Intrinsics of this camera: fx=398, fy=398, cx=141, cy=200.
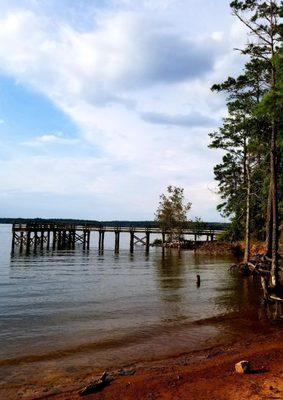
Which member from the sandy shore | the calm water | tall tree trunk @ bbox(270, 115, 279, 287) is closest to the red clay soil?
the sandy shore

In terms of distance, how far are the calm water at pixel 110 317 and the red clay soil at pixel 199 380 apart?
49.8 inches

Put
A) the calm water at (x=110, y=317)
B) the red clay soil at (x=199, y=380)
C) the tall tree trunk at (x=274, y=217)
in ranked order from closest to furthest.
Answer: the red clay soil at (x=199, y=380) < the calm water at (x=110, y=317) < the tall tree trunk at (x=274, y=217)

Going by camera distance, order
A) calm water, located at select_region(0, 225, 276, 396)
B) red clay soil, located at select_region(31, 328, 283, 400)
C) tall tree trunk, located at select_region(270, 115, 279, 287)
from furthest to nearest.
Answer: tall tree trunk, located at select_region(270, 115, 279, 287) < calm water, located at select_region(0, 225, 276, 396) < red clay soil, located at select_region(31, 328, 283, 400)

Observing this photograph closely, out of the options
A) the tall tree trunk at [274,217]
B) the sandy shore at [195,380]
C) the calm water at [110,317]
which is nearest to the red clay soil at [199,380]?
the sandy shore at [195,380]

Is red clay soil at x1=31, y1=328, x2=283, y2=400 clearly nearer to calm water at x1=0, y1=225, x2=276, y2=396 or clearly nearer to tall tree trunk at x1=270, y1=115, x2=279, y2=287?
calm water at x1=0, y1=225, x2=276, y2=396

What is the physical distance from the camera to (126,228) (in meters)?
66.2

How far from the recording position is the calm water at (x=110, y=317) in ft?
39.5

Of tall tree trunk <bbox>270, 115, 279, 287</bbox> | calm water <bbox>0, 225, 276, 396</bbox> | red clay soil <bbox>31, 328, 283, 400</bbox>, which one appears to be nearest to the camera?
red clay soil <bbox>31, 328, 283, 400</bbox>

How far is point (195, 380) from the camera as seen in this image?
30.1 ft

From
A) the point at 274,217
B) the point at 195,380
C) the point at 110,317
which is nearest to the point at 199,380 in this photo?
the point at 195,380

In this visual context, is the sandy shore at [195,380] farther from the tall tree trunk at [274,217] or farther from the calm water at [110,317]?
the tall tree trunk at [274,217]

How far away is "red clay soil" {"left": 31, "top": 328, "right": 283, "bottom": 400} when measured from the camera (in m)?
8.33

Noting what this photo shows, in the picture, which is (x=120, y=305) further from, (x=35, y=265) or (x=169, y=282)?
(x=35, y=265)

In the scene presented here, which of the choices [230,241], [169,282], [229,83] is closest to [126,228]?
[230,241]
